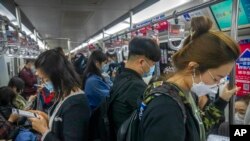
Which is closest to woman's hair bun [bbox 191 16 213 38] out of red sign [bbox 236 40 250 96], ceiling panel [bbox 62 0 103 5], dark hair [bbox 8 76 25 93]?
red sign [bbox 236 40 250 96]

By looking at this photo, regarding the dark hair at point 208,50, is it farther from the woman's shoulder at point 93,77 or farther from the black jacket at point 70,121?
the woman's shoulder at point 93,77

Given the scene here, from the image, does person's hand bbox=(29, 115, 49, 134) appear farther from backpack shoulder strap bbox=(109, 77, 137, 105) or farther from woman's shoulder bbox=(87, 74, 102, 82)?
woman's shoulder bbox=(87, 74, 102, 82)

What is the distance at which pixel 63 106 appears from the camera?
1.67 meters

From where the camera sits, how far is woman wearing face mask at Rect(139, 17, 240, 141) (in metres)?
1.02

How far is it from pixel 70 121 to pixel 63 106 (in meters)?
0.11

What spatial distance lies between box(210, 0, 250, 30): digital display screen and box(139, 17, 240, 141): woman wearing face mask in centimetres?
184

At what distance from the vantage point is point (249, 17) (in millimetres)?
2953

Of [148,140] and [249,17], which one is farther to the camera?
[249,17]

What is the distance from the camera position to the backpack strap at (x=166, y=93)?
1061mm

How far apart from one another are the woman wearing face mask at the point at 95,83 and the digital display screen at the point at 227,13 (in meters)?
1.56

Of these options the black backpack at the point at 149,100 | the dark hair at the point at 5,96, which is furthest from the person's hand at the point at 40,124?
the dark hair at the point at 5,96

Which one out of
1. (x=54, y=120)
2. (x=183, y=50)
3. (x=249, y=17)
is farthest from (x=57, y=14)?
(x=183, y=50)

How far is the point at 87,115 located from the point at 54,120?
210 mm

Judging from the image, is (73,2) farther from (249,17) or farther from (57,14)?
(249,17)
